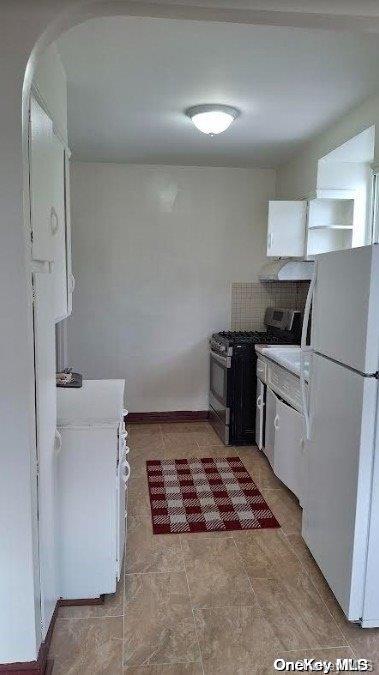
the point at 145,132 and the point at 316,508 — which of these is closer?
the point at 316,508

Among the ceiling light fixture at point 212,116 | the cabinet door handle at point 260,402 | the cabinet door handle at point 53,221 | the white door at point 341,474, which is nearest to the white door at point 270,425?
the cabinet door handle at point 260,402

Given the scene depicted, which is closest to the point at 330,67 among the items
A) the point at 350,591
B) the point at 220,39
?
the point at 220,39

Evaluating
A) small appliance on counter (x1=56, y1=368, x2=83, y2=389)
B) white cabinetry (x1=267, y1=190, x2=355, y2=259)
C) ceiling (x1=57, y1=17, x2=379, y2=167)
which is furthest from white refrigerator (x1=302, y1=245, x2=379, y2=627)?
white cabinetry (x1=267, y1=190, x2=355, y2=259)

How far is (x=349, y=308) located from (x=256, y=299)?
277 centimetres

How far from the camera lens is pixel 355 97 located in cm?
267

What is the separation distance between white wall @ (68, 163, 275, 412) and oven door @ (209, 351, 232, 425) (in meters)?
0.19

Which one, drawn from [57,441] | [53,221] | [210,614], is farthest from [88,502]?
[53,221]

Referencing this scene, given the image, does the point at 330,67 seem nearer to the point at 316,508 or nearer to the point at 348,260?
the point at 348,260

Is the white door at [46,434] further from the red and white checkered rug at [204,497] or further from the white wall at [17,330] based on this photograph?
the red and white checkered rug at [204,497]

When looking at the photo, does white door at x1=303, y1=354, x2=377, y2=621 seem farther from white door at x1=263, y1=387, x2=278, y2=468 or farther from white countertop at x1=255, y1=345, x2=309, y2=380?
white door at x1=263, y1=387, x2=278, y2=468

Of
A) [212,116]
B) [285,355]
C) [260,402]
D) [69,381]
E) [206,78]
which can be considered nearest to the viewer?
[206,78]

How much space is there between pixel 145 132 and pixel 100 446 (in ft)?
7.77

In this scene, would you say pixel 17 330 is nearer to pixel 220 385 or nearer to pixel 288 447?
pixel 288 447

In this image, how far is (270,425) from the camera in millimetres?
3633
